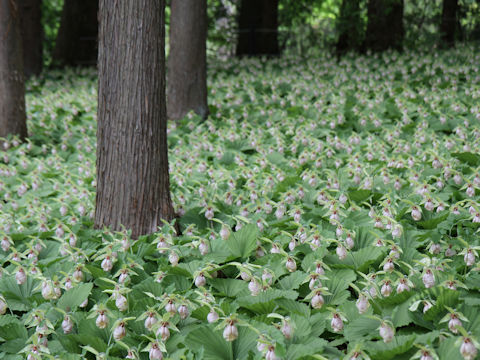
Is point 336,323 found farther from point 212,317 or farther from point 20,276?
point 20,276

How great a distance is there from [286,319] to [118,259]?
143cm

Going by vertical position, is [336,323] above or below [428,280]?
below

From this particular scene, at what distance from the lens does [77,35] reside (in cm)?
1409

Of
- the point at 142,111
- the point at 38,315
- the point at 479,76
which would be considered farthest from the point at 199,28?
the point at 38,315

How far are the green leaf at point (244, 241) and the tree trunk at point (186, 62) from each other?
439 cm

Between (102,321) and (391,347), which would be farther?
(102,321)

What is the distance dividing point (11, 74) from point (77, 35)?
751 centimetres

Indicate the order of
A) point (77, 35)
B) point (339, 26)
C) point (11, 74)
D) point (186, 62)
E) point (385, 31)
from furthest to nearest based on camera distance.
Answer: point (77, 35)
point (339, 26)
point (385, 31)
point (186, 62)
point (11, 74)

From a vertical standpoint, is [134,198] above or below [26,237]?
above

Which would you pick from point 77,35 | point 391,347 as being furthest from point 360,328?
point 77,35

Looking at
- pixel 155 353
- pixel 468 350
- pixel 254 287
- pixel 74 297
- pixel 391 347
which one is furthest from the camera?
pixel 74 297

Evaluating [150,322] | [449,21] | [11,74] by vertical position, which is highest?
[449,21]

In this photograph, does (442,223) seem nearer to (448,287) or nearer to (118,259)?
(448,287)

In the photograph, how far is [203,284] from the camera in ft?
9.89
